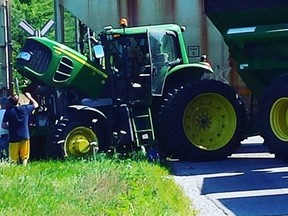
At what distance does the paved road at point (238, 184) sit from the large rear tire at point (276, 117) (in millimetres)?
410

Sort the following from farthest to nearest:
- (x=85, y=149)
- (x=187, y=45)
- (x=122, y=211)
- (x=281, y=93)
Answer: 1. (x=187, y=45)
2. (x=85, y=149)
3. (x=281, y=93)
4. (x=122, y=211)

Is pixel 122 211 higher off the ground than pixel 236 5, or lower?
lower

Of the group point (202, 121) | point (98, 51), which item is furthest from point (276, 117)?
point (98, 51)

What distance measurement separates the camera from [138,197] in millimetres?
10922

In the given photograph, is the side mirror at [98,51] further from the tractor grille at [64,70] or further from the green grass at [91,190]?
the green grass at [91,190]

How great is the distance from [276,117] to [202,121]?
2.17 metres

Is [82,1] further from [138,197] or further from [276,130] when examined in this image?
[138,197]

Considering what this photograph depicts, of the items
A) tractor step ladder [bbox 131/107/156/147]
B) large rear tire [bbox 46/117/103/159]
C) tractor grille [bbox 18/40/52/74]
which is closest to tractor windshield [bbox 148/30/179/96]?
tractor step ladder [bbox 131/107/156/147]

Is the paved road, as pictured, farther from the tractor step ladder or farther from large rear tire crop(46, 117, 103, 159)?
large rear tire crop(46, 117, 103, 159)

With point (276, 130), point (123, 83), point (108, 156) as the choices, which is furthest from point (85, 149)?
point (276, 130)

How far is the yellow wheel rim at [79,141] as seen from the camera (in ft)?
52.6

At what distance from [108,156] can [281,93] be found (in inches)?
129

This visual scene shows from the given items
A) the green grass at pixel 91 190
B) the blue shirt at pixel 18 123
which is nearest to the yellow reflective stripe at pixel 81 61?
the blue shirt at pixel 18 123

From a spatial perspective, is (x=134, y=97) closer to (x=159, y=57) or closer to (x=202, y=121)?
(x=159, y=57)
